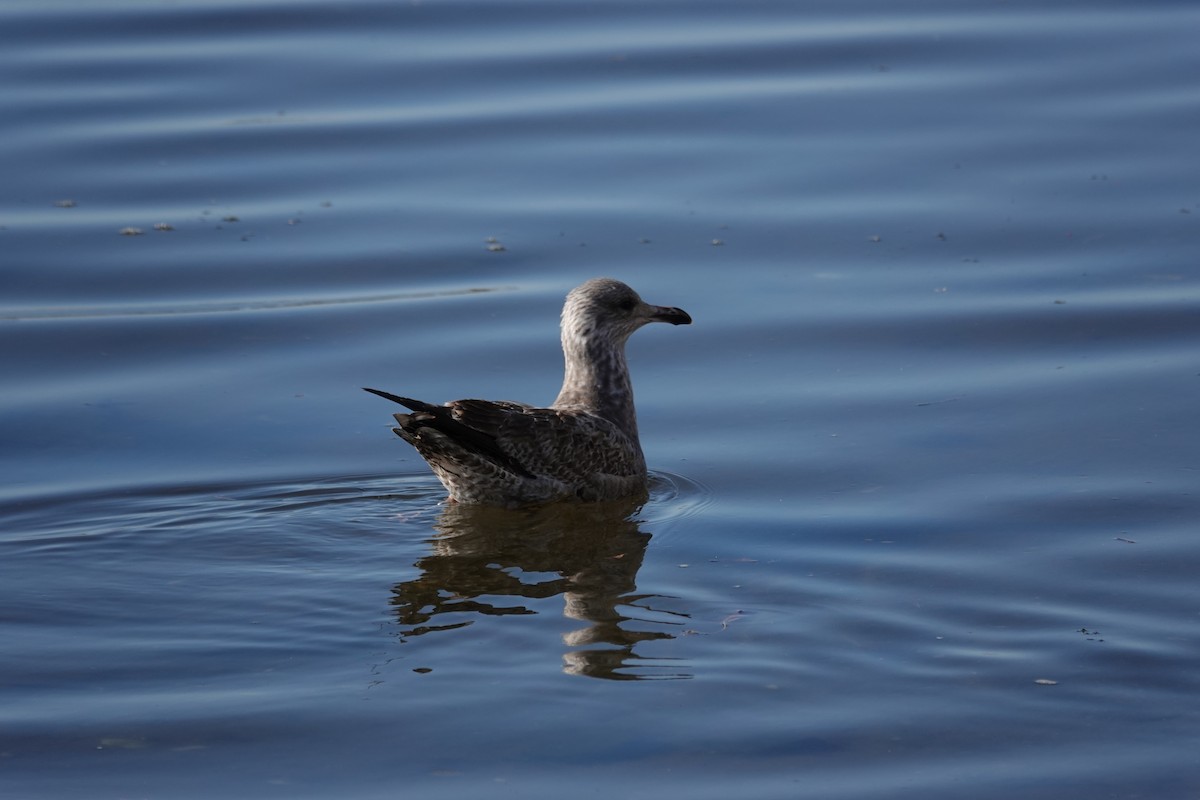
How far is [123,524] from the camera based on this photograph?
24.8ft

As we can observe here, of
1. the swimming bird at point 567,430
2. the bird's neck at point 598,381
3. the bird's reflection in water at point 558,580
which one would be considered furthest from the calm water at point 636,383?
the bird's neck at point 598,381

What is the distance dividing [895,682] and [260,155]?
28.3ft

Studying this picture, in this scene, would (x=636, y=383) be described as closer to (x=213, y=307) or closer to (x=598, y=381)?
(x=598, y=381)

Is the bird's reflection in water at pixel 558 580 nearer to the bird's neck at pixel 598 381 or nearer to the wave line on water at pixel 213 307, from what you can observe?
the bird's neck at pixel 598 381

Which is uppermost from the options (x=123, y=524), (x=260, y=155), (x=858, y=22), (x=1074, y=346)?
(x=858, y=22)

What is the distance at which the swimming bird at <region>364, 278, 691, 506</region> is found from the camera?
25.8ft

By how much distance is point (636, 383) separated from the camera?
974cm

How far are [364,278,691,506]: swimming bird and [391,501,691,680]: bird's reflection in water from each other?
4.9 inches

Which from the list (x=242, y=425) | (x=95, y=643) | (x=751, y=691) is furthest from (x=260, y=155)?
(x=751, y=691)

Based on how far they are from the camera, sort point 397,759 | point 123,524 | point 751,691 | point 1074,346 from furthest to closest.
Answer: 1. point 1074,346
2. point 123,524
3. point 751,691
4. point 397,759

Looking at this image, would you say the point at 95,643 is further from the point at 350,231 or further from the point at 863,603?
the point at 350,231

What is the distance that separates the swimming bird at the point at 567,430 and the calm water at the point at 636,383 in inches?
6.3

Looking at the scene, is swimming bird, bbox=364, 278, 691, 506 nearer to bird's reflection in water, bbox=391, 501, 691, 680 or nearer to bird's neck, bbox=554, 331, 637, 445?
bird's neck, bbox=554, 331, 637, 445

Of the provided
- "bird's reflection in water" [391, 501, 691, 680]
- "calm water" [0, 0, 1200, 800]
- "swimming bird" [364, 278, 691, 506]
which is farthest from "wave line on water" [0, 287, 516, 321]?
"bird's reflection in water" [391, 501, 691, 680]
